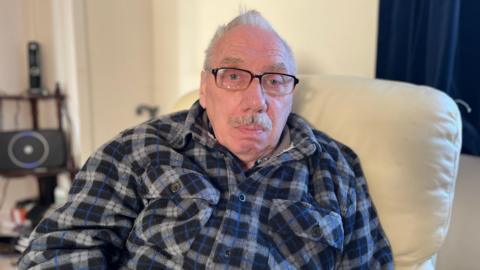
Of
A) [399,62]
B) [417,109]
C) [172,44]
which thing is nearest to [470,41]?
[399,62]

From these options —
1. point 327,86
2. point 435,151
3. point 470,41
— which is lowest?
point 435,151

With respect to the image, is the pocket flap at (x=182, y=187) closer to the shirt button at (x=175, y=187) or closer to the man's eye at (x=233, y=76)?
the shirt button at (x=175, y=187)

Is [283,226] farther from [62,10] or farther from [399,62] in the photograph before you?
[62,10]

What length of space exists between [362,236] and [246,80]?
44 cm

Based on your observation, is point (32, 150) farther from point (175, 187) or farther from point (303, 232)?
point (303, 232)

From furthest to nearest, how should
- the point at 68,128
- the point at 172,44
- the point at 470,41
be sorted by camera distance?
the point at 68,128, the point at 172,44, the point at 470,41

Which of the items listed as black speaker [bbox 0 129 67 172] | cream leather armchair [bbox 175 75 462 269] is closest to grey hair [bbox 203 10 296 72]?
cream leather armchair [bbox 175 75 462 269]

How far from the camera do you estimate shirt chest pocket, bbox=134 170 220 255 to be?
94cm

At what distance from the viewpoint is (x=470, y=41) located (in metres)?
1.11

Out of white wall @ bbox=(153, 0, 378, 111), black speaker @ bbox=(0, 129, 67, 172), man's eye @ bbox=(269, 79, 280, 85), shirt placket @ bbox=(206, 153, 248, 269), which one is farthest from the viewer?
black speaker @ bbox=(0, 129, 67, 172)

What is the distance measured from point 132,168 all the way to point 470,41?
3.01 feet

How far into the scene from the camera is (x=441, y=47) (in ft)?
3.58

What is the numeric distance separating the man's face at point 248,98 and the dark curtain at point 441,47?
0.37m

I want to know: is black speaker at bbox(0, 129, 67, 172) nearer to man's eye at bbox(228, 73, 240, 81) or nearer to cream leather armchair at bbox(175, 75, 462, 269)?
man's eye at bbox(228, 73, 240, 81)
